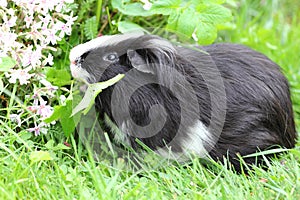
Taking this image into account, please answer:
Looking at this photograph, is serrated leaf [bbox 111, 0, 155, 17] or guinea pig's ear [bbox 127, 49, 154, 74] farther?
serrated leaf [bbox 111, 0, 155, 17]

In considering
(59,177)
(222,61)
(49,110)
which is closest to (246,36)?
(222,61)

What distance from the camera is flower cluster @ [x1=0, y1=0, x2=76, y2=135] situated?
8.87 ft

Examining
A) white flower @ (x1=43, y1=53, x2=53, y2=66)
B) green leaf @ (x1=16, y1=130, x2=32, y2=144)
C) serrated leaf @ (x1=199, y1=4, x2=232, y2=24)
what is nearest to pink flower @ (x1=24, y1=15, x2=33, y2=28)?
white flower @ (x1=43, y1=53, x2=53, y2=66)

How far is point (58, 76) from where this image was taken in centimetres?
288

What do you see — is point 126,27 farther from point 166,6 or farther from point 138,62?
point 138,62

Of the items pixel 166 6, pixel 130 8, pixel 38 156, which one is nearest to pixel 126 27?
pixel 130 8

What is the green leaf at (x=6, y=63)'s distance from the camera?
2.59 metres

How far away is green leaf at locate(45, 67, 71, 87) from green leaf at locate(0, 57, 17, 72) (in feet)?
0.74

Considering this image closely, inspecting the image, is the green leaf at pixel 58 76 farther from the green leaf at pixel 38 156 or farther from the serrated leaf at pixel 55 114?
the green leaf at pixel 38 156

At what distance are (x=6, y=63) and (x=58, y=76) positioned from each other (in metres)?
0.34

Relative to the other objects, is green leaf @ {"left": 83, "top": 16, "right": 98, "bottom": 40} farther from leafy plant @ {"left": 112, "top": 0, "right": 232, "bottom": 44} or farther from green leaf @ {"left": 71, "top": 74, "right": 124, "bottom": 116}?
green leaf @ {"left": 71, "top": 74, "right": 124, "bottom": 116}

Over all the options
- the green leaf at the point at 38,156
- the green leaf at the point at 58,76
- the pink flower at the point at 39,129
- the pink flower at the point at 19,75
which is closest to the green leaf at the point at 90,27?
the green leaf at the point at 58,76

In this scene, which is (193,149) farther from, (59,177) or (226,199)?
(59,177)

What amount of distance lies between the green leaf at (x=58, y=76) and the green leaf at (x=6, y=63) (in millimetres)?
226
